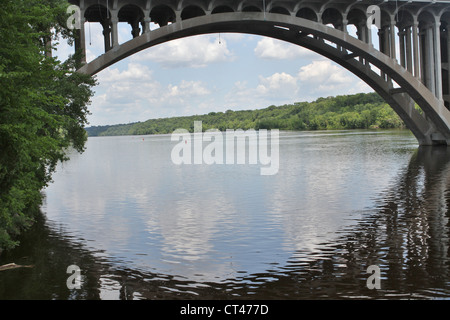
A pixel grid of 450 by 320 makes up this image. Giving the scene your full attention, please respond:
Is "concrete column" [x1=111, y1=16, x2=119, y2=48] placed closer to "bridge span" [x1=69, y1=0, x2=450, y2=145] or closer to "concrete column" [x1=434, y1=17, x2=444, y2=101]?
"bridge span" [x1=69, y1=0, x2=450, y2=145]

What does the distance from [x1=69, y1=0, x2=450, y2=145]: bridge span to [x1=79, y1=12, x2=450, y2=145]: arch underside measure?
0.17ft

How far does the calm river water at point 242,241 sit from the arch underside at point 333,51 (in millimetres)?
10153

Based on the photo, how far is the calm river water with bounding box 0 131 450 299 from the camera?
952cm

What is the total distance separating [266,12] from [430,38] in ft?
46.7

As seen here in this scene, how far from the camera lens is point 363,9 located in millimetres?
36344

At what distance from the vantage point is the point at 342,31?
3522 centimetres

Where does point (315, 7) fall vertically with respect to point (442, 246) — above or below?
above

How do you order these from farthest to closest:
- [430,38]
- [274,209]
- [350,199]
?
[430,38] → [350,199] → [274,209]

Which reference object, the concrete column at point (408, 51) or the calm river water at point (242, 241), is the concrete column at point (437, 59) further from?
the calm river water at point (242, 241)

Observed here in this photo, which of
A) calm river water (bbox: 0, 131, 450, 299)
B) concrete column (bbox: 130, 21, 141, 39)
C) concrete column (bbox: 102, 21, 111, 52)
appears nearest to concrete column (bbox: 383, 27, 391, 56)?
calm river water (bbox: 0, 131, 450, 299)

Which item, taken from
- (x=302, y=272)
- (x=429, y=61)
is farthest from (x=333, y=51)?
(x=302, y=272)

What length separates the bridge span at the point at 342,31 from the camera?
30.6 meters
